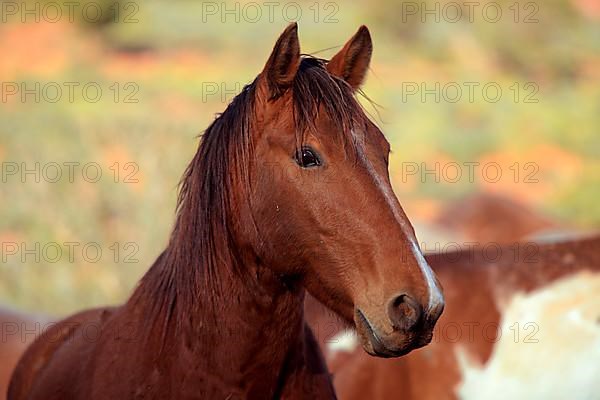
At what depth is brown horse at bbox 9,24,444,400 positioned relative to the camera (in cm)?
246

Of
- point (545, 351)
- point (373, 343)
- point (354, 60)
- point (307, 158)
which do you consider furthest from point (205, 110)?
point (373, 343)

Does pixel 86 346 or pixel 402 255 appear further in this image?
pixel 86 346

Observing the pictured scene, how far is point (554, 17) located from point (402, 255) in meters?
25.9

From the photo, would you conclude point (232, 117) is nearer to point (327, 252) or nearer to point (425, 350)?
point (327, 252)

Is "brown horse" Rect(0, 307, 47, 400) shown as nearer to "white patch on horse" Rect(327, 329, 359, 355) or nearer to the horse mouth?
"white patch on horse" Rect(327, 329, 359, 355)

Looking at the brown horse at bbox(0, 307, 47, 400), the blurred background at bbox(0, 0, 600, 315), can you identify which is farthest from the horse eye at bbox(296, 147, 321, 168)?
the brown horse at bbox(0, 307, 47, 400)

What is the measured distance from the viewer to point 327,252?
8.37 ft

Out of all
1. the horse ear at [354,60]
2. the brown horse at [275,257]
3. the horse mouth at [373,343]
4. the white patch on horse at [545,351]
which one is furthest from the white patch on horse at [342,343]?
the horse mouth at [373,343]

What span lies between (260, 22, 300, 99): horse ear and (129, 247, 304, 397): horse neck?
1.62ft

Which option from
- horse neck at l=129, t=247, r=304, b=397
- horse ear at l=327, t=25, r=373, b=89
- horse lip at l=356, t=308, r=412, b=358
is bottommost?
horse neck at l=129, t=247, r=304, b=397

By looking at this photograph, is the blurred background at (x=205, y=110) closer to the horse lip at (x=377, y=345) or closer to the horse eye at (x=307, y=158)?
the horse eye at (x=307, y=158)

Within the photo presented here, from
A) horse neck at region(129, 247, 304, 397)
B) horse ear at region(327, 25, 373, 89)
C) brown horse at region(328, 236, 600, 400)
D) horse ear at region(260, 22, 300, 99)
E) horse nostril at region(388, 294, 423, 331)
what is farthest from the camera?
brown horse at region(328, 236, 600, 400)

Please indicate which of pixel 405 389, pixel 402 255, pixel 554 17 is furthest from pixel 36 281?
pixel 554 17

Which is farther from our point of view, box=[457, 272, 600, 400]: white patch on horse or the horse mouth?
box=[457, 272, 600, 400]: white patch on horse
